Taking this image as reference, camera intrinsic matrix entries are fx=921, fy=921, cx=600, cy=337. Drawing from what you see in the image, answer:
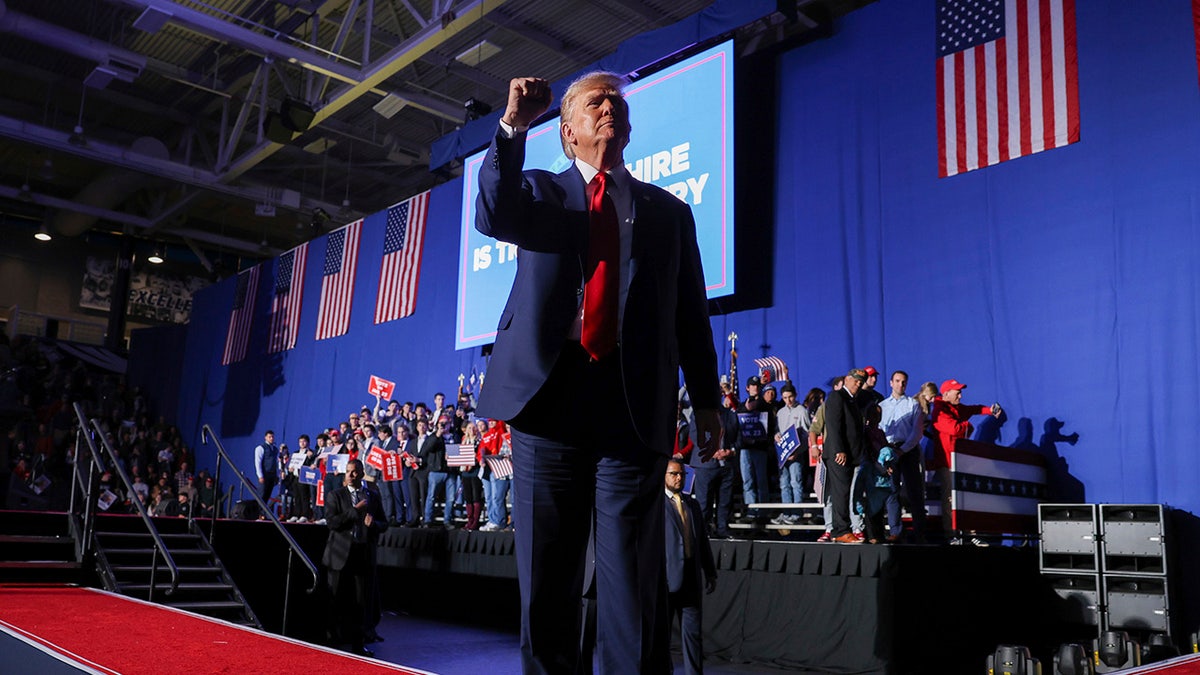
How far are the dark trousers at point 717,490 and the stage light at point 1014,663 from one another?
3.24m

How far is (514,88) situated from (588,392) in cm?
61

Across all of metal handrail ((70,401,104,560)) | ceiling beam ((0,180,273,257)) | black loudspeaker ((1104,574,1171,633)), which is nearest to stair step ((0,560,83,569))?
metal handrail ((70,401,104,560))

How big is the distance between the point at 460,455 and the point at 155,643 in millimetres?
8438

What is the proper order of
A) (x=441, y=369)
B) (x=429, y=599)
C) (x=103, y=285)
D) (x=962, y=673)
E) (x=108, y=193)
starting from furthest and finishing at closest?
1. (x=103, y=285)
2. (x=108, y=193)
3. (x=441, y=369)
4. (x=429, y=599)
5. (x=962, y=673)

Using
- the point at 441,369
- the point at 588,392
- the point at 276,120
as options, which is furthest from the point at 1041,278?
the point at 276,120

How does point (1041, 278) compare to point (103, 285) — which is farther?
point (103, 285)

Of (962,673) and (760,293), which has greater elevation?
(760,293)

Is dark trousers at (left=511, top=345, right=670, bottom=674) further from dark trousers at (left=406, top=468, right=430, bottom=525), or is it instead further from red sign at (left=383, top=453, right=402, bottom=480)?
dark trousers at (left=406, top=468, right=430, bottom=525)

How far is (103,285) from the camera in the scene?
27359 millimetres

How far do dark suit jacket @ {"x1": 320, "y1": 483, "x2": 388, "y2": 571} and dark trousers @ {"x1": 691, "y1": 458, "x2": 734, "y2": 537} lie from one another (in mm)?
3075

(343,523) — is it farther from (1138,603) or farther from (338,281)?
(338,281)

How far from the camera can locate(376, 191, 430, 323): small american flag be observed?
17828 mm

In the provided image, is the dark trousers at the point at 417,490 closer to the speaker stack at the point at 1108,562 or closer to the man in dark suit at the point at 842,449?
the man in dark suit at the point at 842,449

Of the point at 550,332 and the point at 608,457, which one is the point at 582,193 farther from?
the point at 608,457
